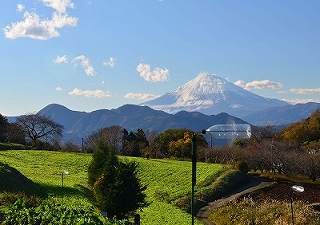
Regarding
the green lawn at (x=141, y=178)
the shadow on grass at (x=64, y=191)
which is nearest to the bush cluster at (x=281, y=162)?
the green lawn at (x=141, y=178)

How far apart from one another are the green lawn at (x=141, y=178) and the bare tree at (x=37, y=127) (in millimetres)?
26139

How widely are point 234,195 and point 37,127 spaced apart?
61.5 metres

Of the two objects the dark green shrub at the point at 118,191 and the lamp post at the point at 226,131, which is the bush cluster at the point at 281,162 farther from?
the lamp post at the point at 226,131

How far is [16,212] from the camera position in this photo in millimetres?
16594

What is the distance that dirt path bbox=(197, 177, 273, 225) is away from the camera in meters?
39.9

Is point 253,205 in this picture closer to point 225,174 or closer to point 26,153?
point 225,174

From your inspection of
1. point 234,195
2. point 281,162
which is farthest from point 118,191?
point 281,162

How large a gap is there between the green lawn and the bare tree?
1029 inches

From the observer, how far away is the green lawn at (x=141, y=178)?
35.9 meters

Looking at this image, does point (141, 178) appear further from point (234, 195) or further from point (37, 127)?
point (37, 127)

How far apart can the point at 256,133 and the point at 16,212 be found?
94376mm

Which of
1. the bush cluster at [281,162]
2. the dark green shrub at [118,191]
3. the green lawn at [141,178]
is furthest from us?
the bush cluster at [281,162]

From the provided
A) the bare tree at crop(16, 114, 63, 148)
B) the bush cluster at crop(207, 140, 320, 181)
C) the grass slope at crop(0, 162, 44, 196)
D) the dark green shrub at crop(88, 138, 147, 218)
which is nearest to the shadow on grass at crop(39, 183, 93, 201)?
the grass slope at crop(0, 162, 44, 196)

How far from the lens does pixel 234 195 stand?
159 feet
